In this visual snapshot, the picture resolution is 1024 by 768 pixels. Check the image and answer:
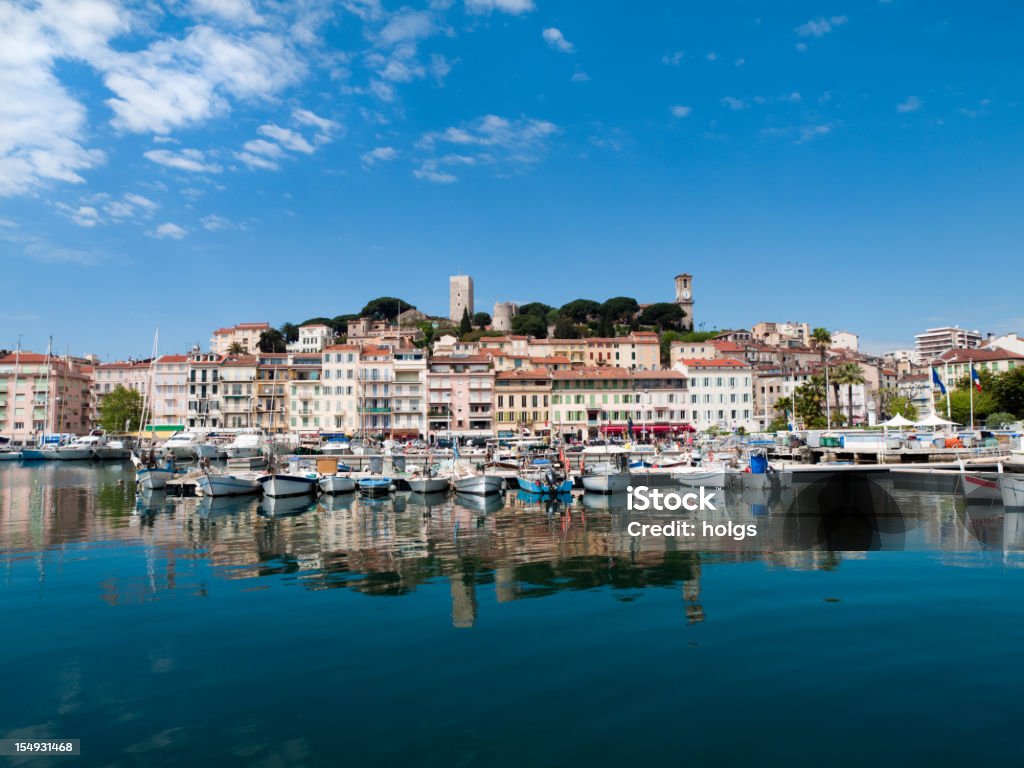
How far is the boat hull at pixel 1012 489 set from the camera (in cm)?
2512

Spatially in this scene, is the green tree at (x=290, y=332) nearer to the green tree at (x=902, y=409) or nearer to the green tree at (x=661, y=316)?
the green tree at (x=661, y=316)

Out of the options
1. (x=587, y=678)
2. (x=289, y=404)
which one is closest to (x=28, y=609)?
(x=587, y=678)

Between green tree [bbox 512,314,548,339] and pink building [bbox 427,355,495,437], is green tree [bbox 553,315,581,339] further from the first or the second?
pink building [bbox 427,355,495,437]

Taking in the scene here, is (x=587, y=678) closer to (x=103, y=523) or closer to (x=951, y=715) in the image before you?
(x=951, y=715)

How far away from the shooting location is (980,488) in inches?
1135

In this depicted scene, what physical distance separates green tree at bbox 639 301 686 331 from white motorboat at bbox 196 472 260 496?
12489 centimetres

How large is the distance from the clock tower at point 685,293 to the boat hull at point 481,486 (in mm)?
131107

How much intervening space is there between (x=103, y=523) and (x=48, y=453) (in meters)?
61.8

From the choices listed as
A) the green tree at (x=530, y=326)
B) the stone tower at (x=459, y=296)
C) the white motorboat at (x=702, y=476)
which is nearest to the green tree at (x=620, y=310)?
the green tree at (x=530, y=326)

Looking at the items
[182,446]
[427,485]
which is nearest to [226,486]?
[427,485]

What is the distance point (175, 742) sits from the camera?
7.62 metres

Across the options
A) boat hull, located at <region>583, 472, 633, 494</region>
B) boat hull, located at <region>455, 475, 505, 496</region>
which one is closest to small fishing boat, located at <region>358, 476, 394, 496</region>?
boat hull, located at <region>455, 475, 505, 496</region>

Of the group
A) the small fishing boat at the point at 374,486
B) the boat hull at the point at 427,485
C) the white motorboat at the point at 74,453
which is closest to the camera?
the small fishing boat at the point at 374,486

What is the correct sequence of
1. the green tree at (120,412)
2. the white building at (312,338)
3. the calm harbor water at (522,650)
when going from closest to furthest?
the calm harbor water at (522,650), the green tree at (120,412), the white building at (312,338)
